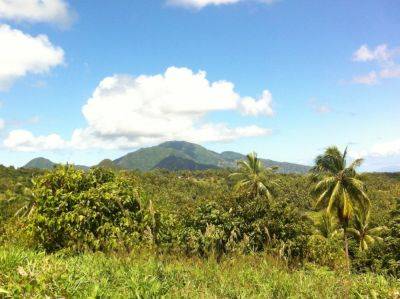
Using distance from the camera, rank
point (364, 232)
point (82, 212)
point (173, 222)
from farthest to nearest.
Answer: point (364, 232) → point (173, 222) → point (82, 212)

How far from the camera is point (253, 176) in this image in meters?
43.2

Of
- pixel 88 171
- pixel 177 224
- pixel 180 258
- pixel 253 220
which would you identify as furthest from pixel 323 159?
pixel 180 258

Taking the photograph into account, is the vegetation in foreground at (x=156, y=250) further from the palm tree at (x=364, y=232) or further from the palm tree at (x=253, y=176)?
the palm tree at (x=253, y=176)

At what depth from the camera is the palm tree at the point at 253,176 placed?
42500 mm

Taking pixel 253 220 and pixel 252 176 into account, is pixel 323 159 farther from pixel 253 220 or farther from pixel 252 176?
pixel 253 220

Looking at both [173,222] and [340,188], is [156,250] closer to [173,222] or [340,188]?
[173,222]

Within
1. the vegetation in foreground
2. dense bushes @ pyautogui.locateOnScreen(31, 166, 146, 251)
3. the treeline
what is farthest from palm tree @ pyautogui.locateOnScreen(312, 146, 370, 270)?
dense bushes @ pyautogui.locateOnScreen(31, 166, 146, 251)

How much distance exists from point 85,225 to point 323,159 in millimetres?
30212

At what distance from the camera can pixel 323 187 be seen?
38.2 meters

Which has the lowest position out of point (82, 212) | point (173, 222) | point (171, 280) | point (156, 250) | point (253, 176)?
point (173, 222)

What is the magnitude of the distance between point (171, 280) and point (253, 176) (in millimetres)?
37546

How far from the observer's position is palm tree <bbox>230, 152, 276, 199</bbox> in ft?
139

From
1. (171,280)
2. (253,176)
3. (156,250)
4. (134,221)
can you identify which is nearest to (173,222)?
(134,221)

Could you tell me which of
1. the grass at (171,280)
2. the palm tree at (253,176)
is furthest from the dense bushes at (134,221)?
the palm tree at (253,176)
